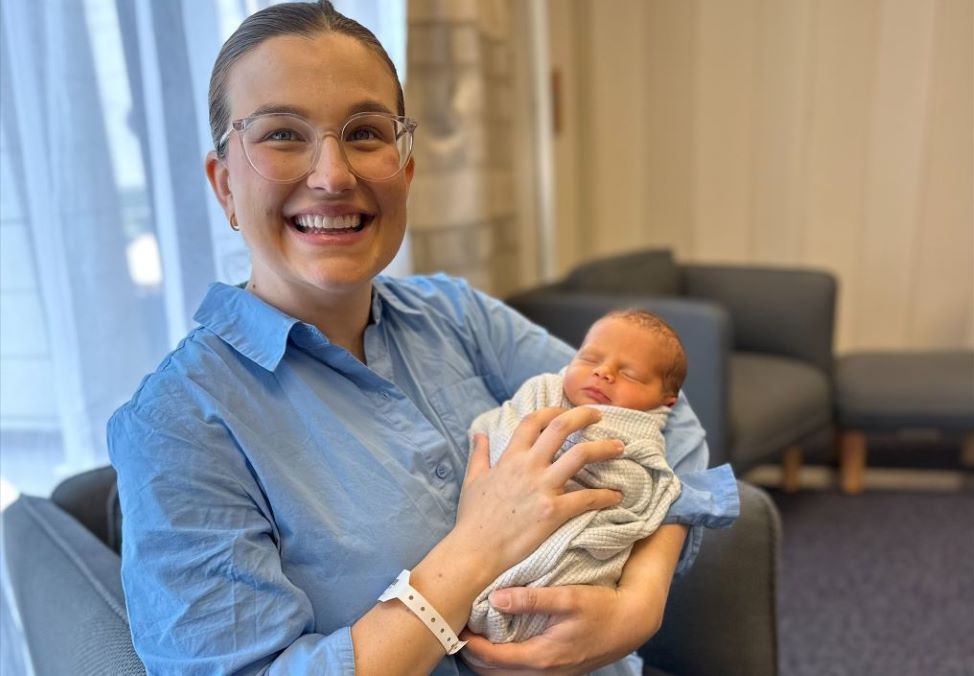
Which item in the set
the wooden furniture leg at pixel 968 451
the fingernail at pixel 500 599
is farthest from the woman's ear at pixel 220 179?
the wooden furniture leg at pixel 968 451

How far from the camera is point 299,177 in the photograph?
90 cm

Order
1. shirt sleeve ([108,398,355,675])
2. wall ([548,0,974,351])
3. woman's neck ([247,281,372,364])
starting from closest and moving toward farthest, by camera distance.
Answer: shirt sleeve ([108,398,355,675]) < woman's neck ([247,281,372,364]) < wall ([548,0,974,351])

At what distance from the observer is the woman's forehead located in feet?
2.92

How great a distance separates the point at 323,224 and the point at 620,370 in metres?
0.48

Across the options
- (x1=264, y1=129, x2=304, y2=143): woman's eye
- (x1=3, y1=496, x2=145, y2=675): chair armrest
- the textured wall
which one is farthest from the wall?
(x1=3, y1=496, x2=145, y2=675): chair armrest

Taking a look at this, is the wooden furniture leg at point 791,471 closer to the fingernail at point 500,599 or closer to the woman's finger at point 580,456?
the woman's finger at point 580,456

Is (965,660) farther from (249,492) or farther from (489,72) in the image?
(489,72)

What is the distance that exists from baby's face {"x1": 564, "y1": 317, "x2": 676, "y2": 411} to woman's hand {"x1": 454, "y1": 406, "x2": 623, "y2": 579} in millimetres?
124

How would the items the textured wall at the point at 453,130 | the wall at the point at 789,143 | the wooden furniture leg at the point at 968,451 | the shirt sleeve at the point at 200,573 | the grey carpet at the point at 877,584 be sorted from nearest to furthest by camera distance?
the shirt sleeve at the point at 200,573
the grey carpet at the point at 877,584
the textured wall at the point at 453,130
the wooden furniture leg at the point at 968,451
the wall at the point at 789,143

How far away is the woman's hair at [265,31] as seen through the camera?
91 cm

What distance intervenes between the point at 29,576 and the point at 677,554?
2.85ft

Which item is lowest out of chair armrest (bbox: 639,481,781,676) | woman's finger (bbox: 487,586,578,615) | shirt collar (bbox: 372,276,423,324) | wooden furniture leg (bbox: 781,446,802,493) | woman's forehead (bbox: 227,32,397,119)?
wooden furniture leg (bbox: 781,446,802,493)

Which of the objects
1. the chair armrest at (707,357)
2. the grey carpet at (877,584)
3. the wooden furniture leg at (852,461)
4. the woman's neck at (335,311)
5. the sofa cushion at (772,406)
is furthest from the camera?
the wooden furniture leg at (852,461)

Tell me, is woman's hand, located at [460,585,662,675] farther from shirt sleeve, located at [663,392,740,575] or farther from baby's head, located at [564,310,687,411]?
baby's head, located at [564,310,687,411]
